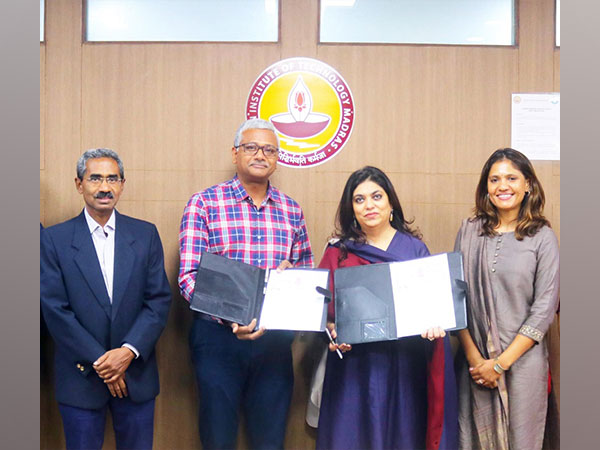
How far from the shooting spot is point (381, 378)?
2.38 meters

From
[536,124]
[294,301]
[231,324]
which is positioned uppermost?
[536,124]

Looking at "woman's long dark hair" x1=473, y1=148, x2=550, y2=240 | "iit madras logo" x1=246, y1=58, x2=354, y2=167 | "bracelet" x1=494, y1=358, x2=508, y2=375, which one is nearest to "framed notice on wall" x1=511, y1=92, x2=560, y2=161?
"woman's long dark hair" x1=473, y1=148, x2=550, y2=240

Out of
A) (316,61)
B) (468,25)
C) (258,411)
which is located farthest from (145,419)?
(468,25)

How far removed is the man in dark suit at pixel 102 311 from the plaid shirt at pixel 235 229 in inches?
8.5

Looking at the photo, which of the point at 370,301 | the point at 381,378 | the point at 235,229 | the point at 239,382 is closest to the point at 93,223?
the point at 235,229

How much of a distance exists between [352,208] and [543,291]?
0.85 meters

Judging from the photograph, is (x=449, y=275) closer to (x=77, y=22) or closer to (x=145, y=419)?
(x=145, y=419)

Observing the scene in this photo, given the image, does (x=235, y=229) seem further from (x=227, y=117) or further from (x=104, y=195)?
(x=227, y=117)

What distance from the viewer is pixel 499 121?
323 centimetres

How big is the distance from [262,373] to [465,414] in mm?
914

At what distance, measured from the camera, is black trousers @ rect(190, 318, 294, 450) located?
2539 millimetres

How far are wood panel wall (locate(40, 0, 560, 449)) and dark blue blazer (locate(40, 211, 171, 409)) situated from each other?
66 cm

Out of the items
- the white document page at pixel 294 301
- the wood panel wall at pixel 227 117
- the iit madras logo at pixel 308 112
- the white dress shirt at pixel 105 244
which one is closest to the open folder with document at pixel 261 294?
the white document page at pixel 294 301

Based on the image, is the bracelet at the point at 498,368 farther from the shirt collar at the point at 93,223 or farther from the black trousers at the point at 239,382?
the shirt collar at the point at 93,223
